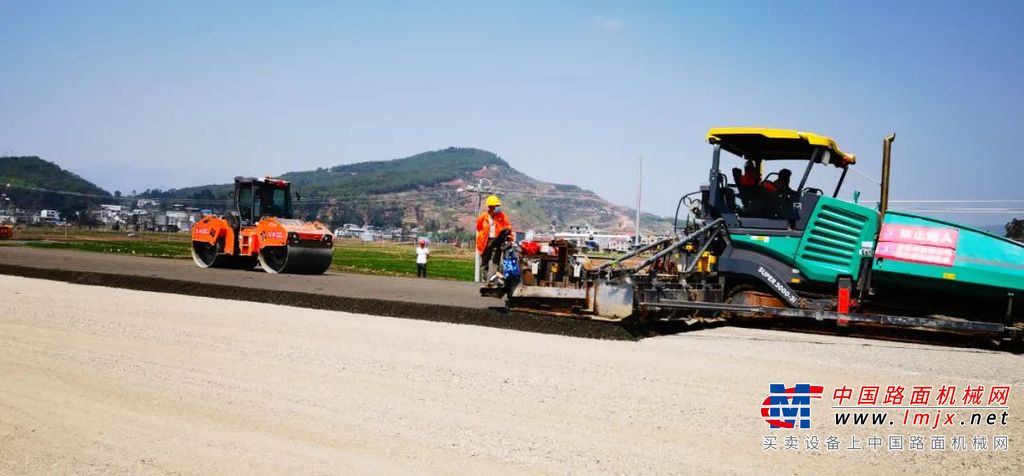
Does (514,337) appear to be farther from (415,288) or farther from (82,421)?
(415,288)

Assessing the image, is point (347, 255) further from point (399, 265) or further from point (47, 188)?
point (47, 188)

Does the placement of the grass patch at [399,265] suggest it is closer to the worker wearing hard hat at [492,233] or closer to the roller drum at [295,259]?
the roller drum at [295,259]

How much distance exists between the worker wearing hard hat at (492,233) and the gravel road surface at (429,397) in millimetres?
1203

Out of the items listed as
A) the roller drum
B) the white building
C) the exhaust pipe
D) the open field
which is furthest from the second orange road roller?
the white building

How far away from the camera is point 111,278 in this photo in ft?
59.1

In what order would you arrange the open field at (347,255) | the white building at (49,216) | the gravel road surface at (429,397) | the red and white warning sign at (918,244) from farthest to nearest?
the white building at (49,216) < the open field at (347,255) < the red and white warning sign at (918,244) < the gravel road surface at (429,397)

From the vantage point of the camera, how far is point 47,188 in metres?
175

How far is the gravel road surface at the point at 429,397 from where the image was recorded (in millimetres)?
5395

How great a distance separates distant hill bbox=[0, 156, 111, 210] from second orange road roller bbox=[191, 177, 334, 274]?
128043 mm

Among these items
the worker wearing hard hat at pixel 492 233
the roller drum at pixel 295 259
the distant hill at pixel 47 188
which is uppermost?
the distant hill at pixel 47 188

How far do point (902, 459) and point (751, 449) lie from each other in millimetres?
1000

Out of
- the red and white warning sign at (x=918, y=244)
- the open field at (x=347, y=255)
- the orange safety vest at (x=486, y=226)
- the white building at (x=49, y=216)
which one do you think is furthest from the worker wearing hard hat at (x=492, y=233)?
the white building at (x=49, y=216)

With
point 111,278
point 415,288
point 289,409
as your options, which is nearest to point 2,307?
point 111,278

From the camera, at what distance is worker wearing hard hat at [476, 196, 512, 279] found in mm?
12258
